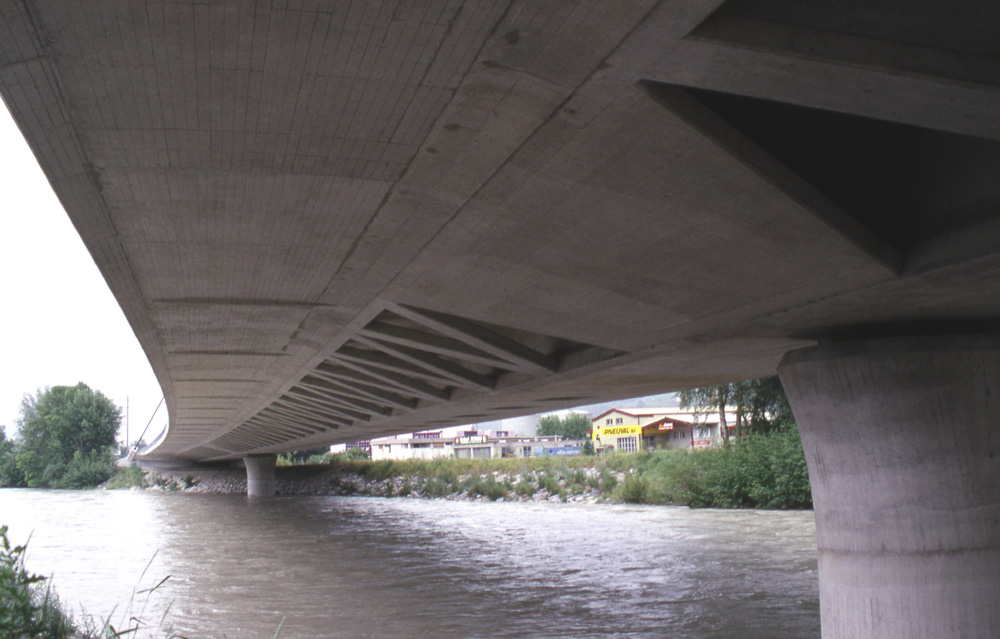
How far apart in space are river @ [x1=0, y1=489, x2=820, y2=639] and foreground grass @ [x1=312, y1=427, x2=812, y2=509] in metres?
1.65

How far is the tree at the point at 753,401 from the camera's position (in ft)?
104

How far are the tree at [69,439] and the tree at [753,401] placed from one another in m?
71.2

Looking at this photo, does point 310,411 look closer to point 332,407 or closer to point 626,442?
point 332,407

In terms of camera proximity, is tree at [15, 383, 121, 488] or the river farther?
tree at [15, 383, 121, 488]

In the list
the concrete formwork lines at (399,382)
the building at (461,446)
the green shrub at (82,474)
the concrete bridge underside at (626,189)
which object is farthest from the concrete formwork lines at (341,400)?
the building at (461,446)

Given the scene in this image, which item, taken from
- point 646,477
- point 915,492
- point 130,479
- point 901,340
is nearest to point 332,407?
point 901,340

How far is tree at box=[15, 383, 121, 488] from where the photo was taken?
286 ft

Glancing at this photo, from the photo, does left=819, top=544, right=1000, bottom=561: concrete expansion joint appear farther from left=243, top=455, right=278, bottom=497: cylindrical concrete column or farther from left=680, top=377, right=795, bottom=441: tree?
left=243, top=455, right=278, bottom=497: cylindrical concrete column

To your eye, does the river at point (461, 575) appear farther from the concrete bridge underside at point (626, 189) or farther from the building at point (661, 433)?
the building at point (661, 433)

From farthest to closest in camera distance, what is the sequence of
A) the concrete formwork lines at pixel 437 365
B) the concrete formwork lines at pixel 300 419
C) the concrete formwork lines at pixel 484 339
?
the concrete formwork lines at pixel 300 419
the concrete formwork lines at pixel 437 365
the concrete formwork lines at pixel 484 339

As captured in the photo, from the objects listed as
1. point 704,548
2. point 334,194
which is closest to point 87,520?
point 704,548

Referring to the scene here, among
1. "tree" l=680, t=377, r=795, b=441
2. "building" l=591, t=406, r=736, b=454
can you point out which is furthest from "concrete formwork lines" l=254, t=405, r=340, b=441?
"building" l=591, t=406, r=736, b=454

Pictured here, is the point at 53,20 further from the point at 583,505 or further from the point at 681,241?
the point at 583,505

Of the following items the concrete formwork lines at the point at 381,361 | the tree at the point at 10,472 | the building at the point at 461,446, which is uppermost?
the building at the point at 461,446
